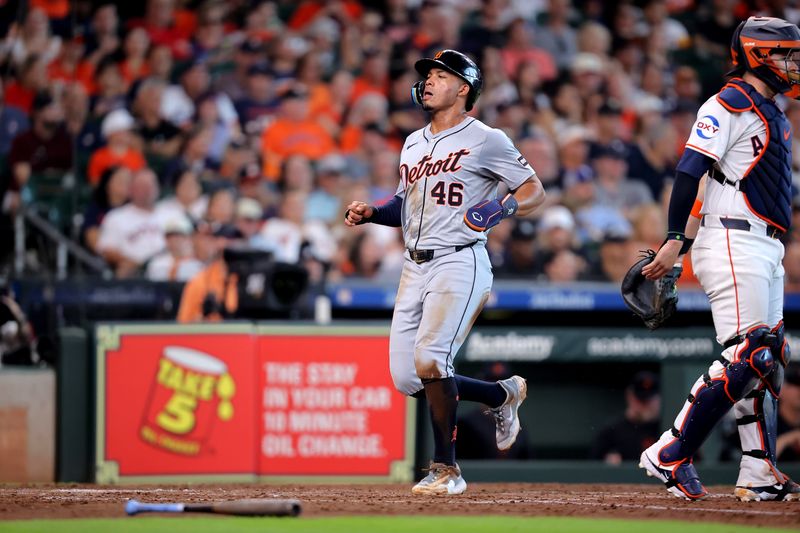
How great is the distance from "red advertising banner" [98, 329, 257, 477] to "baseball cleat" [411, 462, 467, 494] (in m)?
2.46

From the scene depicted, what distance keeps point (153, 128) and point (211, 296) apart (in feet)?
10.0

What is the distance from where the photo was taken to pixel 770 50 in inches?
215

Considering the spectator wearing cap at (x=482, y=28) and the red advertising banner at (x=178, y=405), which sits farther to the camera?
the spectator wearing cap at (x=482, y=28)

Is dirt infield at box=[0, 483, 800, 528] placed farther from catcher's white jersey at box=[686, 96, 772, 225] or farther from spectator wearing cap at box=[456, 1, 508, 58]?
spectator wearing cap at box=[456, 1, 508, 58]

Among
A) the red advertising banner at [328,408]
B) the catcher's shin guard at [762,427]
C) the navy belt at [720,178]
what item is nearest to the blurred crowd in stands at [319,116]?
the red advertising banner at [328,408]

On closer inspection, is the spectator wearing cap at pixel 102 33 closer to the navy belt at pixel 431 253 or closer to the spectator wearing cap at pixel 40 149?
the spectator wearing cap at pixel 40 149

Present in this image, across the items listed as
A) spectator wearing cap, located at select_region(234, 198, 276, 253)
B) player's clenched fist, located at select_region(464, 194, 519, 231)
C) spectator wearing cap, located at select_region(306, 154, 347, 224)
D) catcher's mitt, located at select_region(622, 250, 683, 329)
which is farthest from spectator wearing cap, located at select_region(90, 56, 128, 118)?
catcher's mitt, located at select_region(622, 250, 683, 329)

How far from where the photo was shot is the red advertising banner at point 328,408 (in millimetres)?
8031

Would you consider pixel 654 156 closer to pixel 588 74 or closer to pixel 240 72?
pixel 588 74

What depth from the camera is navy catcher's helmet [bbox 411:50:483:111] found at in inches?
229

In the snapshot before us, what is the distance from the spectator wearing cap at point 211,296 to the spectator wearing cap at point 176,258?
905 mm

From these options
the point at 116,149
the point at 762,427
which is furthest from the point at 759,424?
the point at 116,149

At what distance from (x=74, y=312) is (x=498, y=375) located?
10.1ft

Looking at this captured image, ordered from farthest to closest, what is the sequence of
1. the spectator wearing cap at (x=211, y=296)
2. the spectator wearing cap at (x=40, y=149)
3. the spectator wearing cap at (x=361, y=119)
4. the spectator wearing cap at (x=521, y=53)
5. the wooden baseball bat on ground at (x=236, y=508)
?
1. the spectator wearing cap at (x=521, y=53)
2. the spectator wearing cap at (x=361, y=119)
3. the spectator wearing cap at (x=40, y=149)
4. the spectator wearing cap at (x=211, y=296)
5. the wooden baseball bat on ground at (x=236, y=508)
